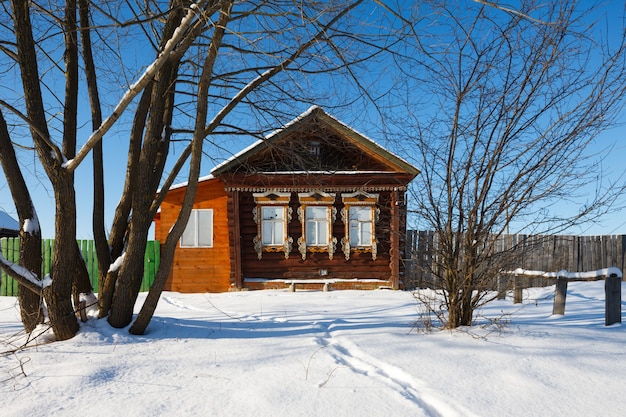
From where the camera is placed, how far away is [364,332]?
5027 mm

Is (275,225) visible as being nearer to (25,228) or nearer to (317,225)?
(317,225)

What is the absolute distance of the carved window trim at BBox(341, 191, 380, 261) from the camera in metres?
12.7

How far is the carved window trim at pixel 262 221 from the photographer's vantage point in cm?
1273

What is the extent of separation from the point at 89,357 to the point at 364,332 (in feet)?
8.94

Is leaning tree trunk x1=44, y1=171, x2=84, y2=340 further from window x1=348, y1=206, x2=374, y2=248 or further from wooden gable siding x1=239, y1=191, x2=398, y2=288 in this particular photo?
window x1=348, y1=206, x2=374, y2=248

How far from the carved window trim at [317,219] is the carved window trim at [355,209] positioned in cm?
29

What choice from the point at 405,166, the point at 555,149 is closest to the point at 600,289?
the point at 405,166

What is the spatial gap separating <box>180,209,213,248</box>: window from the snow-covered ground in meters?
8.28

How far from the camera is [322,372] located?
11.5 feet

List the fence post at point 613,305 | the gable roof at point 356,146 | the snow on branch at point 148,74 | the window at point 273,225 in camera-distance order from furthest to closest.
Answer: the window at point 273,225, the gable roof at point 356,146, the fence post at point 613,305, the snow on branch at point 148,74

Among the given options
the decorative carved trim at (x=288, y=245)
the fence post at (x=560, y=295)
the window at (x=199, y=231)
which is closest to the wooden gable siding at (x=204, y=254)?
the window at (x=199, y=231)

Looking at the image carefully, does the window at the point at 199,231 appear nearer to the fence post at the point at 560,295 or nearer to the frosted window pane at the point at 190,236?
the frosted window pane at the point at 190,236

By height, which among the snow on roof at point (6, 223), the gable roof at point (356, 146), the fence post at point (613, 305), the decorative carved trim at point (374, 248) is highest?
the gable roof at point (356, 146)

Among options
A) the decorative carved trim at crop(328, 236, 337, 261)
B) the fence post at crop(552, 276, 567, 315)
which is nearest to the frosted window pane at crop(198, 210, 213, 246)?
the decorative carved trim at crop(328, 236, 337, 261)
